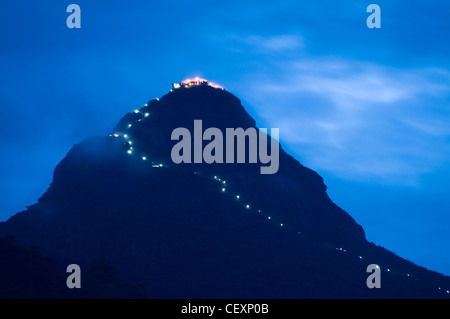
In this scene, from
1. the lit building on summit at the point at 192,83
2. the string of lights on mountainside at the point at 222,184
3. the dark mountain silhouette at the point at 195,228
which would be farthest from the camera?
the lit building on summit at the point at 192,83

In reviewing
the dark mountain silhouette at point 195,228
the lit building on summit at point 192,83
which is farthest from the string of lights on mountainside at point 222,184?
the lit building on summit at point 192,83

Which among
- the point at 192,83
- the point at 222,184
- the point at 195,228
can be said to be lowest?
the point at 195,228

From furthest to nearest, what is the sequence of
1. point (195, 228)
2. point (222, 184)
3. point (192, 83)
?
point (192, 83)
point (222, 184)
point (195, 228)

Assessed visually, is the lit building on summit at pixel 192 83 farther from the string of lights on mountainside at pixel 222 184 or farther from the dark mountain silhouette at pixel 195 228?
the dark mountain silhouette at pixel 195 228

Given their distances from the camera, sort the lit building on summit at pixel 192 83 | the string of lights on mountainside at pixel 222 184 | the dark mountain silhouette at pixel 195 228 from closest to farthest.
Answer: the dark mountain silhouette at pixel 195 228 < the string of lights on mountainside at pixel 222 184 < the lit building on summit at pixel 192 83

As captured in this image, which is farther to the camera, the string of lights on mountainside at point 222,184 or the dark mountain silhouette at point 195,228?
the string of lights on mountainside at point 222,184

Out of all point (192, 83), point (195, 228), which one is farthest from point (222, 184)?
point (192, 83)

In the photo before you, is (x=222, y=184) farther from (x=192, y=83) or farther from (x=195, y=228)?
(x=192, y=83)

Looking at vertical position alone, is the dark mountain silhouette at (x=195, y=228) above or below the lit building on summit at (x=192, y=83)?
below
